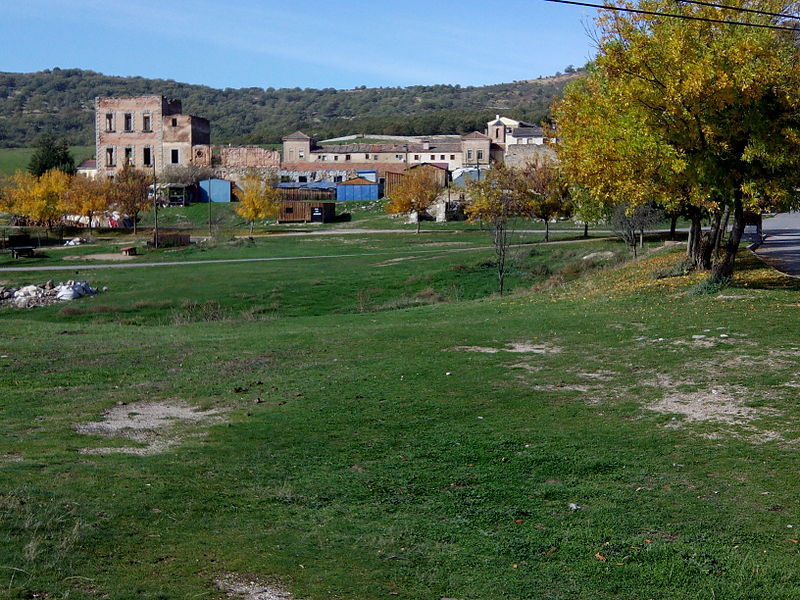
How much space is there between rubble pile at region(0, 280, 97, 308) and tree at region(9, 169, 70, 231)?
1635 inches

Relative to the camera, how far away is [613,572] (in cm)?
797

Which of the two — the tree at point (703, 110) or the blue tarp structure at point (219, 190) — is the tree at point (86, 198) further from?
the tree at point (703, 110)

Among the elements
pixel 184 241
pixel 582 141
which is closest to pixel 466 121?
pixel 184 241

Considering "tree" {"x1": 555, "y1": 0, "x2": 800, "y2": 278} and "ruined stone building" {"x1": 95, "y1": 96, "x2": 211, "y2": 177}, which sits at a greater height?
"ruined stone building" {"x1": 95, "y1": 96, "x2": 211, "y2": 177}

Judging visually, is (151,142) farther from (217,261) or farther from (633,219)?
(633,219)

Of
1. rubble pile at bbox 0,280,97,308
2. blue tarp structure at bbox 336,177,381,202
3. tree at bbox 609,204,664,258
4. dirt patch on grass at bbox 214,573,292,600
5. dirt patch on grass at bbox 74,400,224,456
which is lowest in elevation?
rubble pile at bbox 0,280,97,308

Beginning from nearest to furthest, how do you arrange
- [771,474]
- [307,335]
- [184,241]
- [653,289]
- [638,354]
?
[771,474], [638,354], [307,335], [653,289], [184,241]

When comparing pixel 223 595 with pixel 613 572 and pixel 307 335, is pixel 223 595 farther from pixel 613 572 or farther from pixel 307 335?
pixel 307 335

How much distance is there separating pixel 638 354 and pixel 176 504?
1010 cm

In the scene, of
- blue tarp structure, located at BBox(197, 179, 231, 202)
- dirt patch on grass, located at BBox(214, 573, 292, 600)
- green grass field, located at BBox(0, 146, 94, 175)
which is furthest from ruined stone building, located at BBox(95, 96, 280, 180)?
dirt patch on grass, located at BBox(214, 573, 292, 600)

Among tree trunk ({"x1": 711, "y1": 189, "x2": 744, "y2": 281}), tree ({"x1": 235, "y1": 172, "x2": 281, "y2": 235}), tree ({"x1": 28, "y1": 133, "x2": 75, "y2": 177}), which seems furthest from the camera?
tree ({"x1": 28, "y1": 133, "x2": 75, "y2": 177})

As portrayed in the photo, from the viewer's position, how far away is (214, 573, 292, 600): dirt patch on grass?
7.22m

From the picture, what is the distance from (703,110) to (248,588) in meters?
17.5

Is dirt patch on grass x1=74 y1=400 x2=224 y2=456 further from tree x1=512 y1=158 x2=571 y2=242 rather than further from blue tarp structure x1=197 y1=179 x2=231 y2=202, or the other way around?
blue tarp structure x1=197 y1=179 x2=231 y2=202
